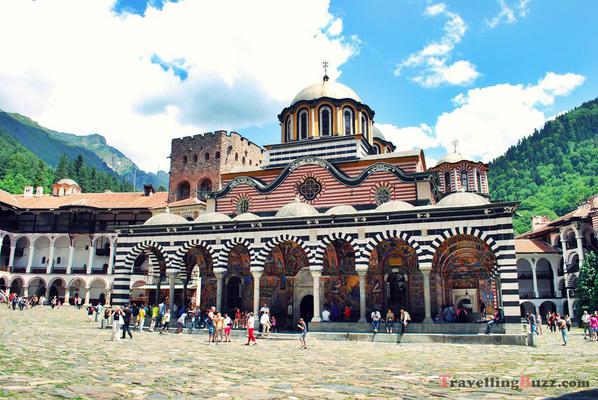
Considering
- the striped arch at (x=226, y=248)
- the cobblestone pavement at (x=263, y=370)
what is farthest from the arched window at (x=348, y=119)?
the cobblestone pavement at (x=263, y=370)

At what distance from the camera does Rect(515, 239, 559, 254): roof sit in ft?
137

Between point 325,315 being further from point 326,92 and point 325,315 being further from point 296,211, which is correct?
point 326,92

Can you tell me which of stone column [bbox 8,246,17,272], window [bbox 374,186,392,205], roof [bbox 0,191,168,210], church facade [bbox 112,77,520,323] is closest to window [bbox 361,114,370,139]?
church facade [bbox 112,77,520,323]

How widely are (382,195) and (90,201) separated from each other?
33.1 meters

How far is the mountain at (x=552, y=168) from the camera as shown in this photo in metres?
75.9

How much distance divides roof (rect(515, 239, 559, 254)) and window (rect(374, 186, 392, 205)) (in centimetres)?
2299

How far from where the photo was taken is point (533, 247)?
42500 millimetres

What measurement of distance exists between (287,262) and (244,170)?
24.5ft

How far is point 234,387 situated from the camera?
7473mm

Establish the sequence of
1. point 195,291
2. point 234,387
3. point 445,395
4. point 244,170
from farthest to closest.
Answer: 1. point 195,291
2. point 244,170
3. point 234,387
4. point 445,395

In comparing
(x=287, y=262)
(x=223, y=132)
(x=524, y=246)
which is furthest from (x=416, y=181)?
(x=223, y=132)

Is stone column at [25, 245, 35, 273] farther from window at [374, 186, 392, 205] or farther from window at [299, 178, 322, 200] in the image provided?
window at [374, 186, 392, 205]

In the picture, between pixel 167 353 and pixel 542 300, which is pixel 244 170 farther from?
pixel 542 300

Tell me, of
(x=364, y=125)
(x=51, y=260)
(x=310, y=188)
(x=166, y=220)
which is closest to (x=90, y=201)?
(x=51, y=260)
